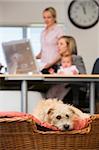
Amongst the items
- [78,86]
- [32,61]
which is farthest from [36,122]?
[78,86]

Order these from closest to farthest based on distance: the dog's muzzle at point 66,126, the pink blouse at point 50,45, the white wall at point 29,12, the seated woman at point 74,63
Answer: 1. the dog's muzzle at point 66,126
2. the seated woman at point 74,63
3. the pink blouse at point 50,45
4. the white wall at point 29,12

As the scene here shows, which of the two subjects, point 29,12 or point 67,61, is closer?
point 67,61

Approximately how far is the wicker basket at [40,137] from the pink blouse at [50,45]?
88.9 inches

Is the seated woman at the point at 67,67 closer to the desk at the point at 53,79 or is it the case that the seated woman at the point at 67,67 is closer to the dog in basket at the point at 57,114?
the desk at the point at 53,79

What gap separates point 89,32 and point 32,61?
2.59 m

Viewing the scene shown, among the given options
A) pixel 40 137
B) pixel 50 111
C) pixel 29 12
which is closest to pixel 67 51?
pixel 50 111

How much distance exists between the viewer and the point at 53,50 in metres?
3.55

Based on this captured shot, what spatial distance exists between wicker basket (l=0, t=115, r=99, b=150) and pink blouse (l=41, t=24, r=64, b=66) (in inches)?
88.9

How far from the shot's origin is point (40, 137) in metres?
1.23

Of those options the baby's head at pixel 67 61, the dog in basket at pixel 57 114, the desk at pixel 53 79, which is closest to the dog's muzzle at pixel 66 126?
the dog in basket at pixel 57 114

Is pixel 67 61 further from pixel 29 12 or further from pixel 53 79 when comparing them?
pixel 29 12

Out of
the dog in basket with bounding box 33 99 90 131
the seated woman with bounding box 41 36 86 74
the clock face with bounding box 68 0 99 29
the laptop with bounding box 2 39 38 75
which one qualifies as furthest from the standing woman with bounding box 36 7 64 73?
the dog in basket with bounding box 33 99 90 131

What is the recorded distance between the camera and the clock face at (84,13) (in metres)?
5.29

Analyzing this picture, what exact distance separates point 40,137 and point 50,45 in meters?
2.46
